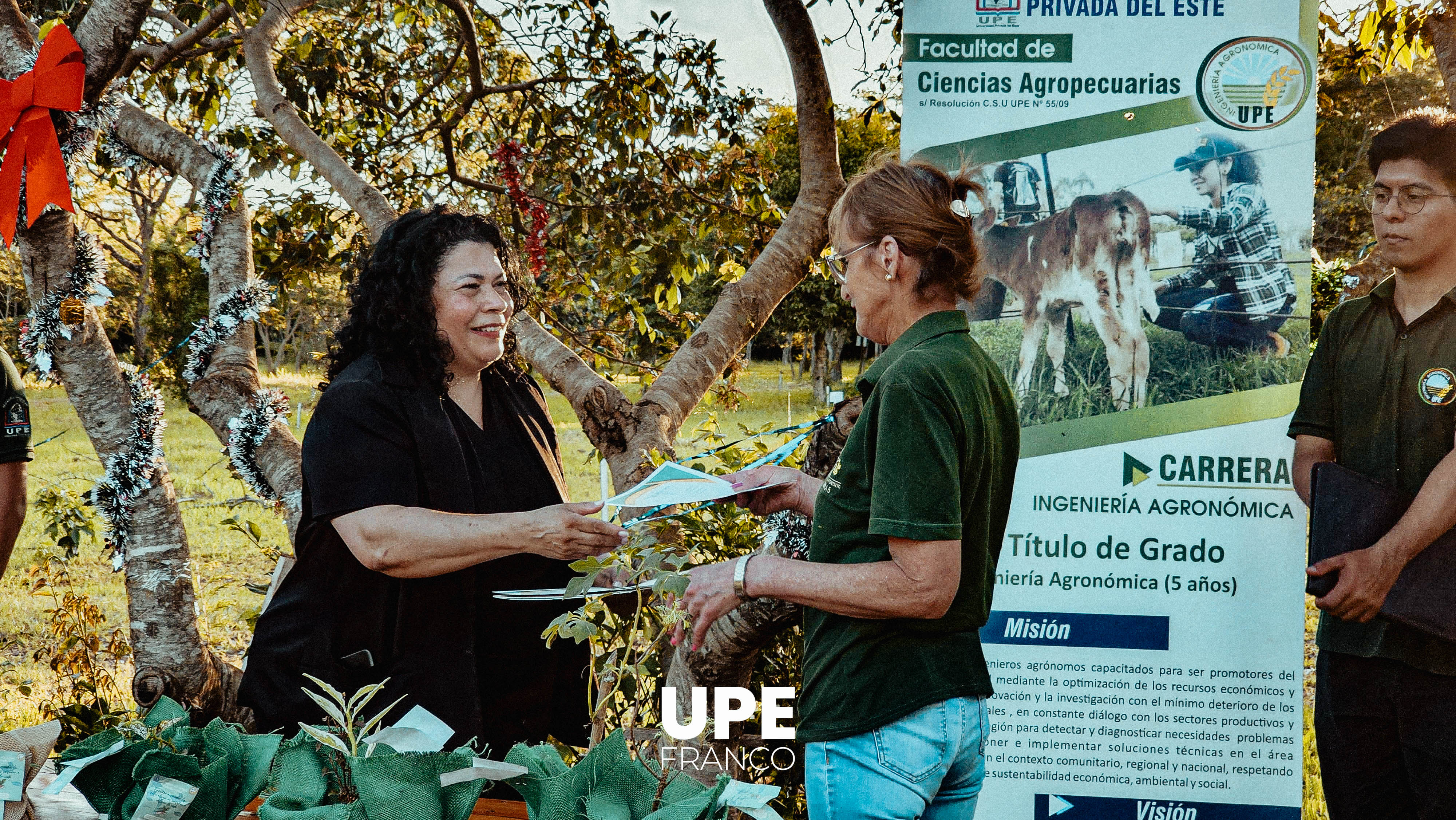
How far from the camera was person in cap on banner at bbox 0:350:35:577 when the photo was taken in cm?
279

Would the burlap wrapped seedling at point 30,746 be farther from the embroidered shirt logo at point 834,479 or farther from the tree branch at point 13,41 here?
the tree branch at point 13,41

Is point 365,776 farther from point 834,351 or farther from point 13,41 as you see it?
point 834,351

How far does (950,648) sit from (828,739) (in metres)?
0.24

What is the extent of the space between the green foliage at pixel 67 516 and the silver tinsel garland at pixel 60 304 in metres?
1.13

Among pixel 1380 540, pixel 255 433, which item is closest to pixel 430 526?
pixel 255 433

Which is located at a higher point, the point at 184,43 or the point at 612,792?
the point at 184,43

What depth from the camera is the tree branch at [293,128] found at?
11.0 feet

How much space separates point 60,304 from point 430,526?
5.09 ft

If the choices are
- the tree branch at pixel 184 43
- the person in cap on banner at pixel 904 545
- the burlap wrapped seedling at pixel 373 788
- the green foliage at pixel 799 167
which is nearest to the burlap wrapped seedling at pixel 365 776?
the burlap wrapped seedling at pixel 373 788

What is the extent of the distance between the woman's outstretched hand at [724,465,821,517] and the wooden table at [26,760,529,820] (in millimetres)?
729

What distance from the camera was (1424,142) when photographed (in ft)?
7.52

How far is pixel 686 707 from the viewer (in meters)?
2.88

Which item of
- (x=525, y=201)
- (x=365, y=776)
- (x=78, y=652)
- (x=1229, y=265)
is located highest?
(x=525, y=201)

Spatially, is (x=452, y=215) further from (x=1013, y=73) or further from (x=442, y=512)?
(x=1013, y=73)
